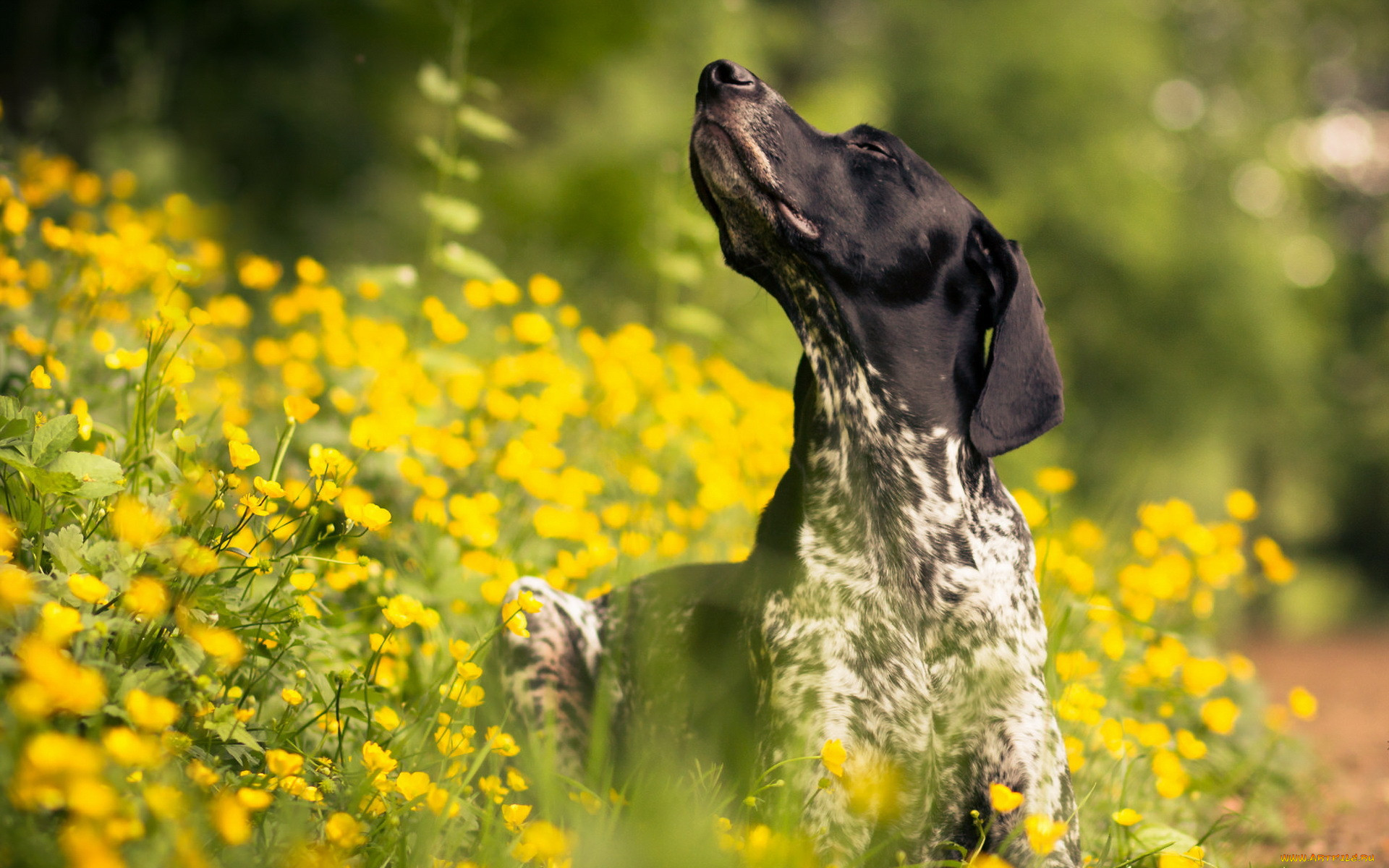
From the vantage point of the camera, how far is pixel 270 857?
144 centimetres

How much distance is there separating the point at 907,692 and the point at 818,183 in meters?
1.29

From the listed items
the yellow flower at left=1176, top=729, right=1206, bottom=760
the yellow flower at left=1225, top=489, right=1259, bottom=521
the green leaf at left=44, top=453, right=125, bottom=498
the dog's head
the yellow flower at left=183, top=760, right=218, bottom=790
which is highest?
the dog's head

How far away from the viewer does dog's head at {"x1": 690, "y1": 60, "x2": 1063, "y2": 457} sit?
245cm

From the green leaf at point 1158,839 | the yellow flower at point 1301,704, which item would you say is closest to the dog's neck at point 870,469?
the green leaf at point 1158,839

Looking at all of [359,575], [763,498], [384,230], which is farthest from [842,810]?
[384,230]

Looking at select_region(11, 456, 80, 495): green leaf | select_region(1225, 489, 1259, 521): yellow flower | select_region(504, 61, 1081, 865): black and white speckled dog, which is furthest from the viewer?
select_region(1225, 489, 1259, 521): yellow flower

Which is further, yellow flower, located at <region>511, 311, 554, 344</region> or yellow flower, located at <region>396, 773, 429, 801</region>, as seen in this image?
yellow flower, located at <region>511, 311, 554, 344</region>

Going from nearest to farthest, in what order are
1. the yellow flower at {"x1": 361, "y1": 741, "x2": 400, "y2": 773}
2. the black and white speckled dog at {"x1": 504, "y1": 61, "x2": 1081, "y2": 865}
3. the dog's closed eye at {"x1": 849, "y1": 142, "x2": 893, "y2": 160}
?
1. the yellow flower at {"x1": 361, "y1": 741, "x2": 400, "y2": 773}
2. the black and white speckled dog at {"x1": 504, "y1": 61, "x2": 1081, "y2": 865}
3. the dog's closed eye at {"x1": 849, "y1": 142, "x2": 893, "y2": 160}

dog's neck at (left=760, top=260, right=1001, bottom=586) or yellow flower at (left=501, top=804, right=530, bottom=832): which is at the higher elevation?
dog's neck at (left=760, top=260, right=1001, bottom=586)

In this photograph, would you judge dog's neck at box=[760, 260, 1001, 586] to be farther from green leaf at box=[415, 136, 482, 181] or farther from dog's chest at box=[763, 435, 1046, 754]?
green leaf at box=[415, 136, 482, 181]

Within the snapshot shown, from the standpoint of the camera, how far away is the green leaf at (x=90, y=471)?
173cm

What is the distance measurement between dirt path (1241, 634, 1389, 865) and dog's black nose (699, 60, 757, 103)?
259 centimetres

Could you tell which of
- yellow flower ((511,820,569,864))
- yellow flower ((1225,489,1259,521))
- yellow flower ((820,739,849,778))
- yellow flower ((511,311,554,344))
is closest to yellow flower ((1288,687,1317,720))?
yellow flower ((1225,489,1259,521))

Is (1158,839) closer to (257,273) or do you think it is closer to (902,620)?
(902,620)
